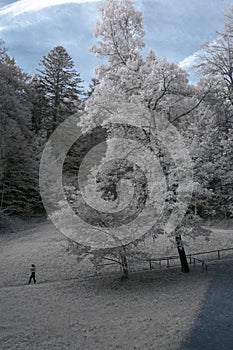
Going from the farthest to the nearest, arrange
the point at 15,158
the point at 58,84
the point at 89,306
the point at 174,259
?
the point at 58,84 < the point at 15,158 < the point at 174,259 < the point at 89,306

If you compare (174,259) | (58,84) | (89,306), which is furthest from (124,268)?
(58,84)

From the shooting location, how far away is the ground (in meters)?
8.00

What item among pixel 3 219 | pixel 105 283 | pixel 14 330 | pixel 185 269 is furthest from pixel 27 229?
pixel 14 330

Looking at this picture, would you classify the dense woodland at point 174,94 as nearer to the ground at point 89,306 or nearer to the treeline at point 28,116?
the ground at point 89,306

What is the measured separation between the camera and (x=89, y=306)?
11.2 meters

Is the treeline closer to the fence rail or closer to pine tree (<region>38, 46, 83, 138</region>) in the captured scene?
pine tree (<region>38, 46, 83, 138</region>)

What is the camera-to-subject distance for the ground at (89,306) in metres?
8.00

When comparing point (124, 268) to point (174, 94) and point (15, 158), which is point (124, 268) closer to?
point (174, 94)

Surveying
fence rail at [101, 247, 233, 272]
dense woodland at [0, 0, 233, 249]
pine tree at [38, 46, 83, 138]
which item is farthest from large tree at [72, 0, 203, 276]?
pine tree at [38, 46, 83, 138]

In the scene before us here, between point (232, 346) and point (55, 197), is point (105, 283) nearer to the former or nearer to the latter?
point (232, 346)

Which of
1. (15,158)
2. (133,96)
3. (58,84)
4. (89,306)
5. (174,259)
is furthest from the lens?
(58,84)

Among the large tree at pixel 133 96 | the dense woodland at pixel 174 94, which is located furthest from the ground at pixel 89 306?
the dense woodland at pixel 174 94

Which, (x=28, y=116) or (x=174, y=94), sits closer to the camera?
(x=174, y=94)

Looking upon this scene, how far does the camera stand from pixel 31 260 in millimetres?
17688
